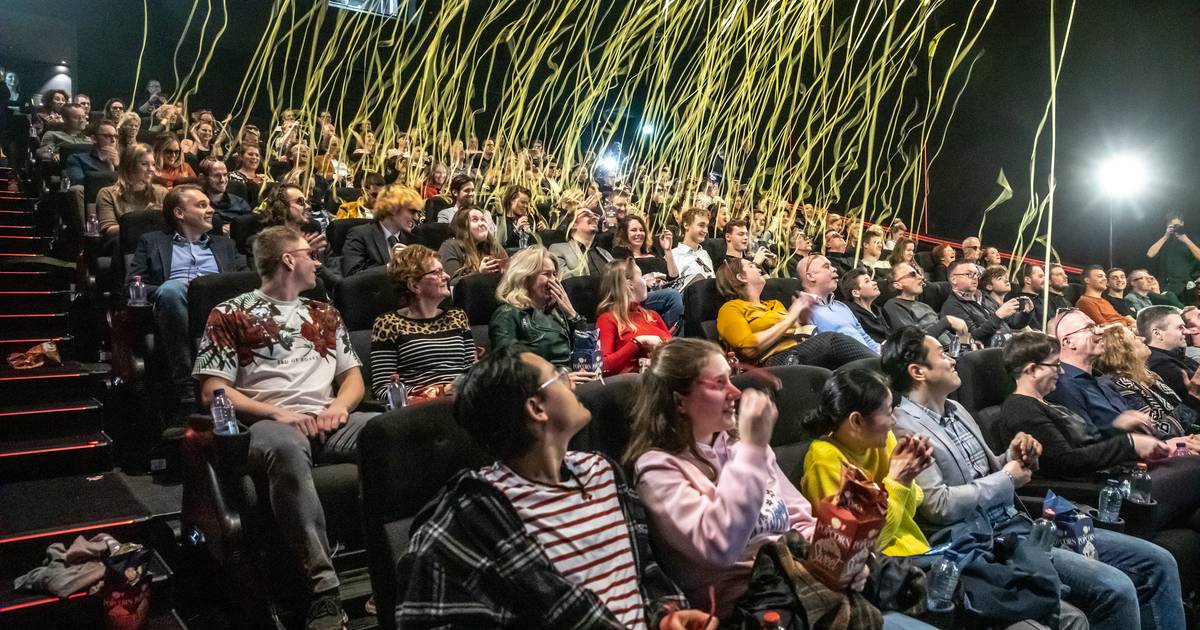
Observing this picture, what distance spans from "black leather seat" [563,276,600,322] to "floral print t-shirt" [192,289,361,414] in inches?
56.8

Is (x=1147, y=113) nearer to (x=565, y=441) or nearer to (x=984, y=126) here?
(x=984, y=126)

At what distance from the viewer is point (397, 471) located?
1678mm

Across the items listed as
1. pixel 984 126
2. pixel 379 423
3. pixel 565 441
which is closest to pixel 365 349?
pixel 379 423

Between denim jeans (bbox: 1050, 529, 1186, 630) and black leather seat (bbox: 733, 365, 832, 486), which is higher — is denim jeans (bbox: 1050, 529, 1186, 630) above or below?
below

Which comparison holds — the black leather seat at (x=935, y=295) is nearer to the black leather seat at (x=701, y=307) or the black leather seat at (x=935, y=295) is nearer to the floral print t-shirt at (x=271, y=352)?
the black leather seat at (x=701, y=307)

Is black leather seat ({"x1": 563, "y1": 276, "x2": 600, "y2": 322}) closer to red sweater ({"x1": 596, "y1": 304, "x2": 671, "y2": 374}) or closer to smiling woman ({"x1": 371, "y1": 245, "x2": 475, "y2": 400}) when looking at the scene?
red sweater ({"x1": 596, "y1": 304, "x2": 671, "y2": 374})

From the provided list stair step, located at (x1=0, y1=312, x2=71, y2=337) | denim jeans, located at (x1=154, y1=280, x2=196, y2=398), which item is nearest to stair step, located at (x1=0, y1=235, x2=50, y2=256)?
stair step, located at (x1=0, y1=312, x2=71, y2=337)

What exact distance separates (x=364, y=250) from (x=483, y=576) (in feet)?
10.5

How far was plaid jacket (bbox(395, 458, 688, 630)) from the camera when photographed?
1387mm

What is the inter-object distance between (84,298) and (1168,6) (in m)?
8.60

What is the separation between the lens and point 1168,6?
7.17 m

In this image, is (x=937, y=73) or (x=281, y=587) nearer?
(x=281, y=587)

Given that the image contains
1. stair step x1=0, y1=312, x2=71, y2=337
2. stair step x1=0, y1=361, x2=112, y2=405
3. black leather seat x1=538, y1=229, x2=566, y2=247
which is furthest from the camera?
black leather seat x1=538, y1=229, x2=566, y2=247

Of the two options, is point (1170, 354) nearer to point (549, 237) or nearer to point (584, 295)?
point (584, 295)
